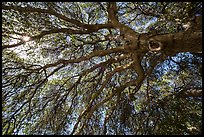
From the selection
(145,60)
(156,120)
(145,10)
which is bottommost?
(156,120)

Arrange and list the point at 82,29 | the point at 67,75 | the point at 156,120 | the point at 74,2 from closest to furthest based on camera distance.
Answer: the point at 156,120 → the point at 82,29 → the point at 74,2 → the point at 67,75

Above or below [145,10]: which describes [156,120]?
below

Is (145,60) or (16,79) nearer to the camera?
(16,79)

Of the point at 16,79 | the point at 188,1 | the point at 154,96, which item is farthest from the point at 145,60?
the point at 16,79

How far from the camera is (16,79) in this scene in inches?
216

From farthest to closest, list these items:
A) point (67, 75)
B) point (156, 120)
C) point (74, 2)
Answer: point (67, 75) → point (74, 2) → point (156, 120)

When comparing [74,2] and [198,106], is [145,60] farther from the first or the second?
[74,2]

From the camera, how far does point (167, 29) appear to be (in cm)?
533

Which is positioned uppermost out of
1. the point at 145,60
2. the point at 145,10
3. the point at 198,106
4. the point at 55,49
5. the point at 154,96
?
the point at 145,10

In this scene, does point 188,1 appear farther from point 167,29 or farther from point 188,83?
point 188,83

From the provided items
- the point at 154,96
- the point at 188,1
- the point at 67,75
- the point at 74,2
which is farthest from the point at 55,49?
the point at 188,1

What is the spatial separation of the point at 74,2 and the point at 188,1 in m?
2.96

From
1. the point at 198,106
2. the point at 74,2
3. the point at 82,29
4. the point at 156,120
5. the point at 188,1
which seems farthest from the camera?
the point at 74,2

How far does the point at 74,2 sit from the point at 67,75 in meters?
2.01
